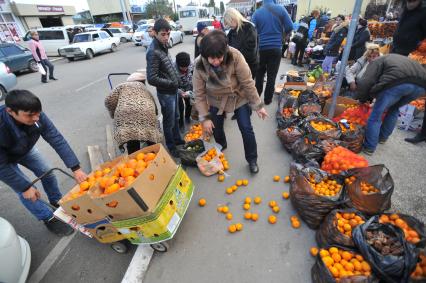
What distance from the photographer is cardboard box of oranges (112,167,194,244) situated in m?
2.08

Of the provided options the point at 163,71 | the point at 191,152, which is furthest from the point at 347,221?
the point at 163,71

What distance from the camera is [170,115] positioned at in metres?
3.65

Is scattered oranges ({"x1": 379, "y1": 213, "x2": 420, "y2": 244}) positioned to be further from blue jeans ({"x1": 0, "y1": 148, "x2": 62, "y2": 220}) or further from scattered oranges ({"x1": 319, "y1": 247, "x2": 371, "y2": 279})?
blue jeans ({"x1": 0, "y1": 148, "x2": 62, "y2": 220})

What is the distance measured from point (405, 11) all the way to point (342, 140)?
8.45 feet

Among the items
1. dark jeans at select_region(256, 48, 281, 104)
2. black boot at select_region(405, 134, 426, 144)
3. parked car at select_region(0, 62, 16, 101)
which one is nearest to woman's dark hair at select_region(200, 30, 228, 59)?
dark jeans at select_region(256, 48, 281, 104)

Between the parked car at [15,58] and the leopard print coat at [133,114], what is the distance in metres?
11.9

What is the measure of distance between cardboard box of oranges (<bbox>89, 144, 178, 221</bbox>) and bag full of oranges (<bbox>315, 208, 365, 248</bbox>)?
5.39ft

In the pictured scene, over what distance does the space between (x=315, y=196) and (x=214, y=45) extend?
6.14 ft

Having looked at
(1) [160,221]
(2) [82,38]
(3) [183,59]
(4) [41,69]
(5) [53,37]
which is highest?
(3) [183,59]

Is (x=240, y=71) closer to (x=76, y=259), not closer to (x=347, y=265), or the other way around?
(x=347, y=265)

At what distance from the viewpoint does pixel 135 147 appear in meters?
3.16

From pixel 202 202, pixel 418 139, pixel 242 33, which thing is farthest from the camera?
pixel 242 33

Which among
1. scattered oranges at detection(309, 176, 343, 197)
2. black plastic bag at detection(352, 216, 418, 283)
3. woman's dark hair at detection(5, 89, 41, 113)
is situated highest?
woman's dark hair at detection(5, 89, 41, 113)

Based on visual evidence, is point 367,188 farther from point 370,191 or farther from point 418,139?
point 418,139
